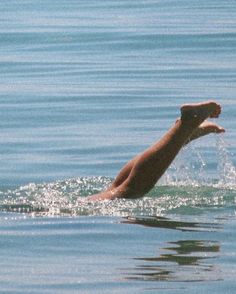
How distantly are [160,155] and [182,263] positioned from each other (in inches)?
56.5

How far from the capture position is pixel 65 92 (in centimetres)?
1914

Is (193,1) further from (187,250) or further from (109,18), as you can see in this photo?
(187,250)

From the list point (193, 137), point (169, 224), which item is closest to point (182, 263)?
point (169, 224)

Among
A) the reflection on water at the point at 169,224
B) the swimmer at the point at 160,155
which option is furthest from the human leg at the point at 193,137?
the reflection on water at the point at 169,224

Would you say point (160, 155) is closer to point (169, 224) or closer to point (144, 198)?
point (169, 224)

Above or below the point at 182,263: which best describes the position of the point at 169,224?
above

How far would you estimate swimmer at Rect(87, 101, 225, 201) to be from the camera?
11.6 m

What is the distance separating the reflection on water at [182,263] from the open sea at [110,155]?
12 mm

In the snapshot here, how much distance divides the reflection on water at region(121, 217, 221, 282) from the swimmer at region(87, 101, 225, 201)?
453mm

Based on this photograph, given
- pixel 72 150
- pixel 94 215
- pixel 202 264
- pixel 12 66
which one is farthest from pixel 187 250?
pixel 12 66

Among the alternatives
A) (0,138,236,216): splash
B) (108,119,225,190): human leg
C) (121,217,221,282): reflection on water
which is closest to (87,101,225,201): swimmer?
(108,119,225,190): human leg

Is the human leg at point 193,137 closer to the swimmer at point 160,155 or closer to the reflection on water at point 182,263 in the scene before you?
the swimmer at point 160,155

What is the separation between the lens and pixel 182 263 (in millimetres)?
10352

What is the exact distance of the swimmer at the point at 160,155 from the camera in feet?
38.2
